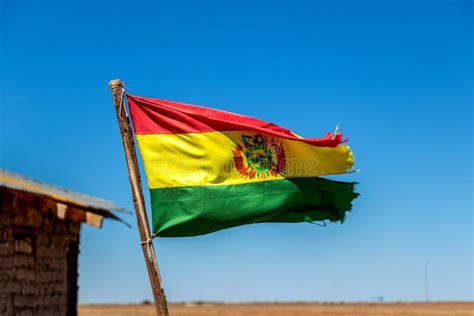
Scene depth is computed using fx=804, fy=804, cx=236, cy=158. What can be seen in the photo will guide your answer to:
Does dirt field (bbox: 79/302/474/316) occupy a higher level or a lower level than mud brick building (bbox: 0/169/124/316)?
lower

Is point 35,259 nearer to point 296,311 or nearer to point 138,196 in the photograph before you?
point 138,196

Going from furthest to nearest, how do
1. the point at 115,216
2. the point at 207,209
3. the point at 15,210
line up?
the point at 115,216, the point at 15,210, the point at 207,209

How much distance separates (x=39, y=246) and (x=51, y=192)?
1126 millimetres

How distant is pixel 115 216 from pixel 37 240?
172 centimetres

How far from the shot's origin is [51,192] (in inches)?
611

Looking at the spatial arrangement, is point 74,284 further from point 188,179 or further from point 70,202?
point 188,179

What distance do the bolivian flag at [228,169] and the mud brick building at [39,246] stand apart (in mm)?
5745

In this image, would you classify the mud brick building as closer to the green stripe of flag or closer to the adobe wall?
the adobe wall

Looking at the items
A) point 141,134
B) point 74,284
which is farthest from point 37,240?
point 141,134

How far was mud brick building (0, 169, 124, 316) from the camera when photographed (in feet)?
→ 45.7

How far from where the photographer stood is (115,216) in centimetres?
1602

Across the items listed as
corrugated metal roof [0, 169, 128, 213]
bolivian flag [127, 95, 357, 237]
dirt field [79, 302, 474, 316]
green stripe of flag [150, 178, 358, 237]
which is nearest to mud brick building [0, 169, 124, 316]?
corrugated metal roof [0, 169, 128, 213]

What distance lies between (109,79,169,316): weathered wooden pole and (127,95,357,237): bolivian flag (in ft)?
0.82

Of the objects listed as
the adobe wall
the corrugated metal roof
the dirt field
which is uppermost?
the corrugated metal roof
